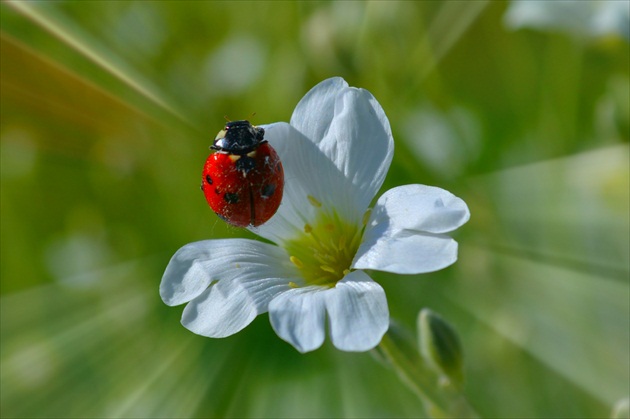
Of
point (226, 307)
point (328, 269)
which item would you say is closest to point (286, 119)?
point (328, 269)

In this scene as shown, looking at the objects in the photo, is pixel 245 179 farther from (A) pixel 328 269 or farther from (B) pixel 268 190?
(A) pixel 328 269

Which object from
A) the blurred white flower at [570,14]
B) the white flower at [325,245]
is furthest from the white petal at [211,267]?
the blurred white flower at [570,14]

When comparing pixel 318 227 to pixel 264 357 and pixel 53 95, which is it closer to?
pixel 264 357

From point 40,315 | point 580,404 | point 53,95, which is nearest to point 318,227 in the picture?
point 580,404

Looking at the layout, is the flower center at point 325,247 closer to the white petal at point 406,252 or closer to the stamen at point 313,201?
the stamen at point 313,201

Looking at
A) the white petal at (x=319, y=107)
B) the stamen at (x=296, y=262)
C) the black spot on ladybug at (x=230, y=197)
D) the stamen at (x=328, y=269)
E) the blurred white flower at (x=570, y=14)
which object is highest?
the blurred white flower at (x=570, y=14)

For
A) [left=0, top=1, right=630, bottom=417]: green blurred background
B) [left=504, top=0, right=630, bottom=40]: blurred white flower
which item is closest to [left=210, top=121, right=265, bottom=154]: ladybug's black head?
[left=0, top=1, right=630, bottom=417]: green blurred background

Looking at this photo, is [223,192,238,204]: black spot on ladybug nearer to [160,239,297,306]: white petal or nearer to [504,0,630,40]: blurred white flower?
[160,239,297,306]: white petal
